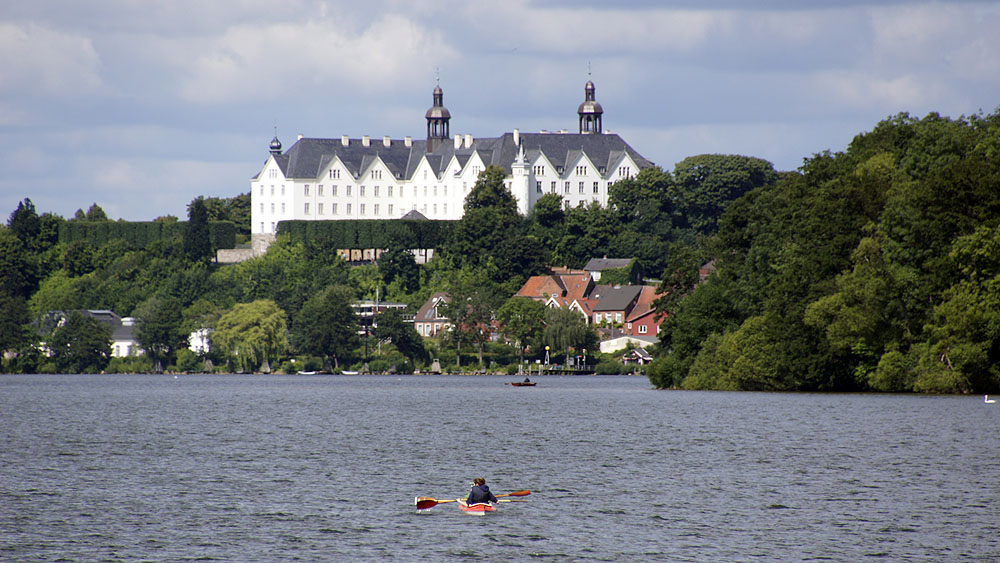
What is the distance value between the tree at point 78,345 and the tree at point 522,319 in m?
45.6

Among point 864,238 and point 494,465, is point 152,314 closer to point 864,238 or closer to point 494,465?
point 864,238

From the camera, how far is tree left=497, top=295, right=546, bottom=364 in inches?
6658

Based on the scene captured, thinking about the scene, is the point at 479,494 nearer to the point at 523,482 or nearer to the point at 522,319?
the point at 523,482

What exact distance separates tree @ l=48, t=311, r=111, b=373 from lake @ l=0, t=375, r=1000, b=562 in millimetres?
89501

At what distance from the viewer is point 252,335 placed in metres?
170

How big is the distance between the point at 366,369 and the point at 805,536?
445 ft

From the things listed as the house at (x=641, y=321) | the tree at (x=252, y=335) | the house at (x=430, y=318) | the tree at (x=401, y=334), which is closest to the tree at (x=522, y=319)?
the tree at (x=401, y=334)

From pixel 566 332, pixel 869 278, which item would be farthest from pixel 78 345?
pixel 869 278

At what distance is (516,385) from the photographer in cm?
13050

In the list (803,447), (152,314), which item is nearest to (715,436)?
(803,447)

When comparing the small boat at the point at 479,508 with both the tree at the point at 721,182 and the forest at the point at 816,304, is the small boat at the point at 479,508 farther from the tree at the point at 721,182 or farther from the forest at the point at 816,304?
the tree at the point at 721,182

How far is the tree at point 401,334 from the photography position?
A: 170 meters

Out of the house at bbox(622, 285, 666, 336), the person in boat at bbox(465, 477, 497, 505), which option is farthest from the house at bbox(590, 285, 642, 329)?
the person in boat at bbox(465, 477, 497, 505)

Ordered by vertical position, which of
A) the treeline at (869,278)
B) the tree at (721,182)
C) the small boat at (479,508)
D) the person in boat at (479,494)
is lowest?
the small boat at (479,508)
